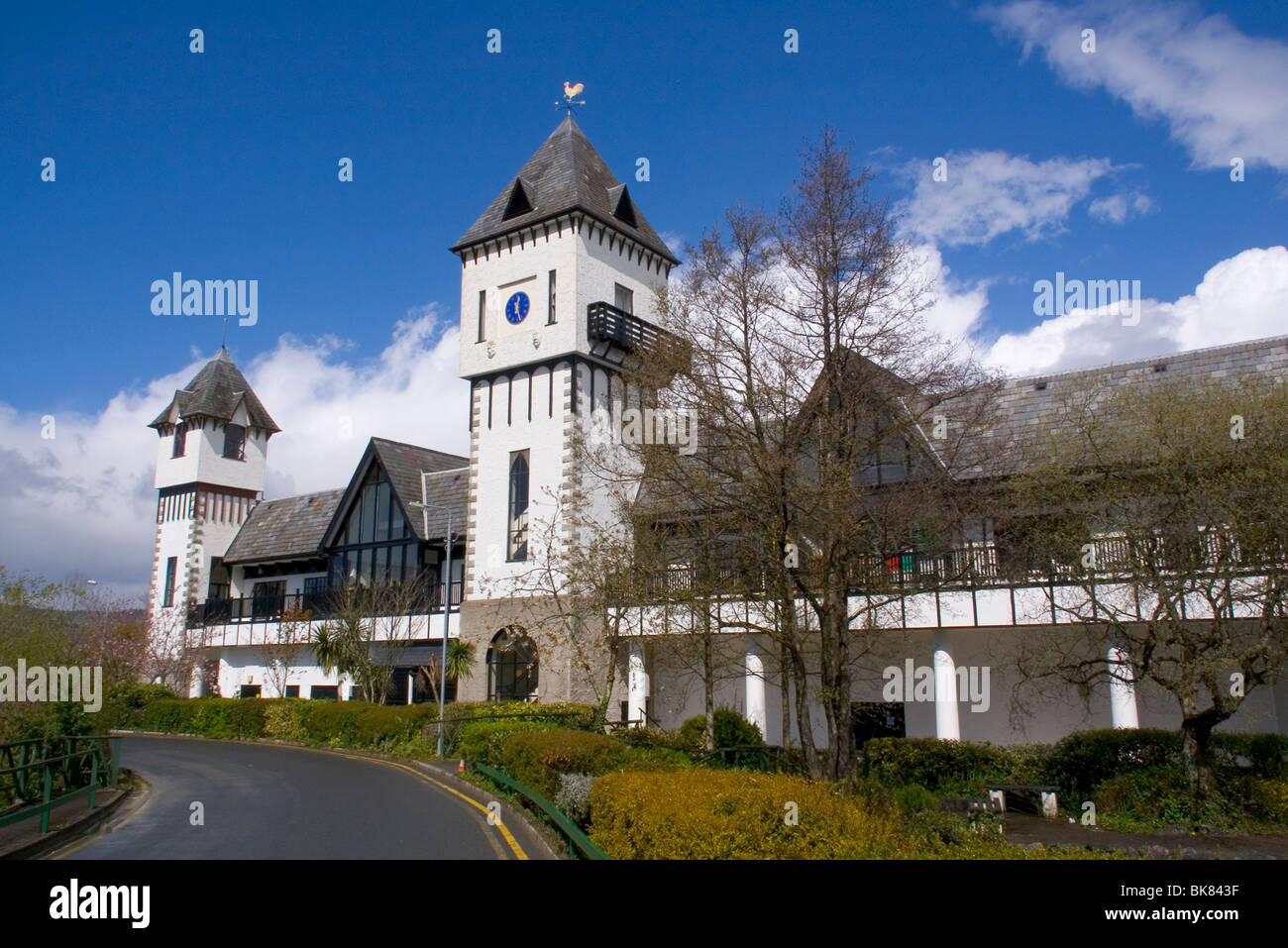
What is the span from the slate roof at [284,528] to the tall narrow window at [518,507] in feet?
50.5

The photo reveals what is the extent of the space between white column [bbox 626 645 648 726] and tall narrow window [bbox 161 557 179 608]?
1116 inches

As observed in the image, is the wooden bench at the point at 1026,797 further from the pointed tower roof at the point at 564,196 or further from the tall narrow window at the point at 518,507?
the pointed tower roof at the point at 564,196

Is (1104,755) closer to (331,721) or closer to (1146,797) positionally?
(1146,797)

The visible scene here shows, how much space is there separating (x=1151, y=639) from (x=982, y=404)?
537 centimetres

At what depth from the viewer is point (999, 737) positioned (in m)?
23.5

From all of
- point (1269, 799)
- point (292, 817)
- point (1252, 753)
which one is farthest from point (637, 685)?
point (1269, 799)

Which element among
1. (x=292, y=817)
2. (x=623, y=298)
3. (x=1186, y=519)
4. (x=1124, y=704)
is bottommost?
(x=292, y=817)

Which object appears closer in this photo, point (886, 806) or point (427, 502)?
point (886, 806)

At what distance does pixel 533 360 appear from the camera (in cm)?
2936

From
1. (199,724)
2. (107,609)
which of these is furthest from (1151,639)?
(107,609)

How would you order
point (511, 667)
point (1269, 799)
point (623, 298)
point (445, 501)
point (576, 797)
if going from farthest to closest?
point (445, 501), point (623, 298), point (511, 667), point (1269, 799), point (576, 797)

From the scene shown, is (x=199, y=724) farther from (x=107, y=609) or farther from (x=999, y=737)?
(x=999, y=737)

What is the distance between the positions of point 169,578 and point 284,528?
6533 mm

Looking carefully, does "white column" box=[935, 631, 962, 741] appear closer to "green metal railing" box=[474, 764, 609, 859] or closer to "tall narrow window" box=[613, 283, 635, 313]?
"green metal railing" box=[474, 764, 609, 859]
